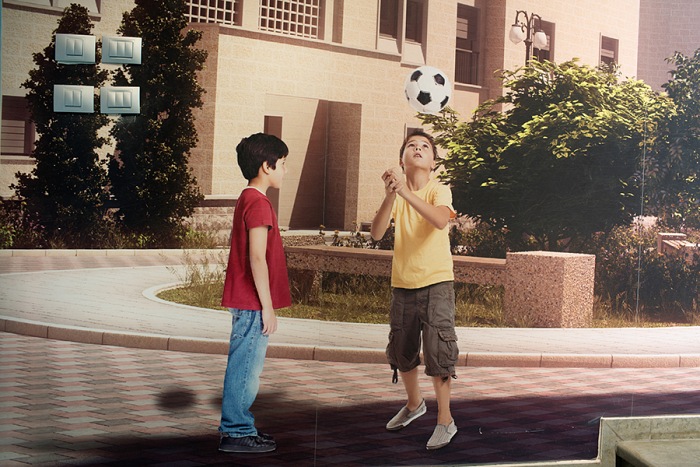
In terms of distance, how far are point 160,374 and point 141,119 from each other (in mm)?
1751

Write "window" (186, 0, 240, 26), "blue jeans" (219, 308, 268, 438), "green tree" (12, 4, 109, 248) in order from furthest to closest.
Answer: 1. "green tree" (12, 4, 109, 248)
2. "window" (186, 0, 240, 26)
3. "blue jeans" (219, 308, 268, 438)

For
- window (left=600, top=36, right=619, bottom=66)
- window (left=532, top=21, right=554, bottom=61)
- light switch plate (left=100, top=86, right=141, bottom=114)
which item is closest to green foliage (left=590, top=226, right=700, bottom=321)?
window (left=600, top=36, right=619, bottom=66)

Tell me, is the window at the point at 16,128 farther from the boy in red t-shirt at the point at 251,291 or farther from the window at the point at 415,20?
the window at the point at 415,20

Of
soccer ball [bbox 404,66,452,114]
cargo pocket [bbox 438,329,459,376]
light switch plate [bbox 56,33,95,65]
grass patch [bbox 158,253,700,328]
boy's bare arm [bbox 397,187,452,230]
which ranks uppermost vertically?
light switch plate [bbox 56,33,95,65]

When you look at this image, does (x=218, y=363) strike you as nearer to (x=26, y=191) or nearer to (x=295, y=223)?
(x=295, y=223)

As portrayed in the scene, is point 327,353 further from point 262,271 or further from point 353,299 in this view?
point 262,271

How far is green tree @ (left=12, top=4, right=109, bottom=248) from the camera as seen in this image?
6922 millimetres

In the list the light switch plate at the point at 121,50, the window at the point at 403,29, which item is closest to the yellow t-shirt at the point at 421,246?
the window at the point at 403,29

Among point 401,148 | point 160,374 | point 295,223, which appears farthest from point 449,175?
point 160,374

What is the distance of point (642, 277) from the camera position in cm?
834

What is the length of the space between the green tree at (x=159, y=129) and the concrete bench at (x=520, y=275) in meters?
0.87

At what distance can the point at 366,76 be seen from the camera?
699 centimetres

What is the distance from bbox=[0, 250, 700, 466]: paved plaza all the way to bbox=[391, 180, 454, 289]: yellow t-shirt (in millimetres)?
735

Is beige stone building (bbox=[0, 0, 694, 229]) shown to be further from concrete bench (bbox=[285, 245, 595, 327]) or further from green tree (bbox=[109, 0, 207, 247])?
concrete bench (bbox=[285, 245, 595, 327])
